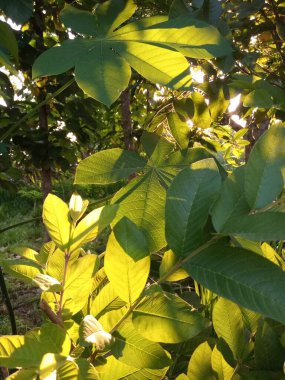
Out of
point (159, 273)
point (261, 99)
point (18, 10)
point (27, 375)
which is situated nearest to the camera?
point (27, 375)

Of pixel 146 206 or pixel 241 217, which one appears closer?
pixel 241 217

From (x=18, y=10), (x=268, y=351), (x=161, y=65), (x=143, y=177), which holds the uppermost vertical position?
(x=18, y=10)

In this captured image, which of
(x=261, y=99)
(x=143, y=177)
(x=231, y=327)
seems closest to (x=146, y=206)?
(x=143, y=177)

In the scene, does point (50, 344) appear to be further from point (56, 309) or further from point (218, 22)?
point (218, 22)

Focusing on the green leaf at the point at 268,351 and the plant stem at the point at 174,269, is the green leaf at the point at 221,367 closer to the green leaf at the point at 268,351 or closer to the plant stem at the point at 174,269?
the green leaf at the point at 268,351

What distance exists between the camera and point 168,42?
24.5 inches

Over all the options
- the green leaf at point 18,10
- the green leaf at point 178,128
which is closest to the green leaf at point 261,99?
the green leaf at point 178,128

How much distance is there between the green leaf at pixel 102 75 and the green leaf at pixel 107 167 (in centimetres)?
11

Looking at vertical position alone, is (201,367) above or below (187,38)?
below

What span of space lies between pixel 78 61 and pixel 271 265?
38 centimetres

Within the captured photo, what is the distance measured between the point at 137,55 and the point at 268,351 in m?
0.43

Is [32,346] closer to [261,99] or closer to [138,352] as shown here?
[138,352]

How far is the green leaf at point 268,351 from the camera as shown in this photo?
1.70 feet

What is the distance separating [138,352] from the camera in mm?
427
